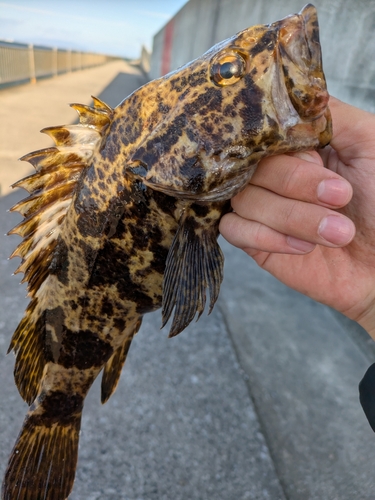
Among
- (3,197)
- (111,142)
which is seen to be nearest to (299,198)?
(111,142)

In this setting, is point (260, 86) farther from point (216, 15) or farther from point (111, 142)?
point (216, 15)

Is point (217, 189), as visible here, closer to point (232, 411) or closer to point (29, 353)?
point (29, 353)

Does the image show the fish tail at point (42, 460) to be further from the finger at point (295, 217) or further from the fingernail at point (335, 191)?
the fingernail at point (335, 191)

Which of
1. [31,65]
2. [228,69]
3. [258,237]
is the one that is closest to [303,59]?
[228,69]

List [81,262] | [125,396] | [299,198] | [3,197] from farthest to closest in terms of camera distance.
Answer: [3,197]
[125,396]
[81,262]
[299,198]

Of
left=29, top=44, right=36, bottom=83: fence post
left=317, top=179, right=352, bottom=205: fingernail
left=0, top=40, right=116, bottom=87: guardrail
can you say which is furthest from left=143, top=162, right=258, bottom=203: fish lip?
left=29, top=44, right=36, bottom=83: fence post

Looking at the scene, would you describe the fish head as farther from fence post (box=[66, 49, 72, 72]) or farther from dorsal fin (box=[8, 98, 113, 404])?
fence post (box=[66, 49, 72, 72])

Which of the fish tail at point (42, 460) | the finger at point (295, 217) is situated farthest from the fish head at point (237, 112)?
the fish tail at point (42, 460)
